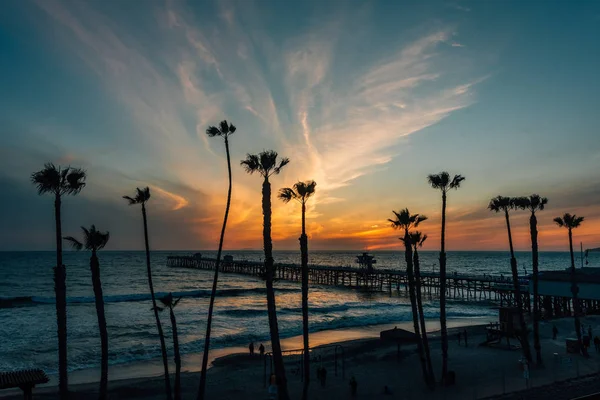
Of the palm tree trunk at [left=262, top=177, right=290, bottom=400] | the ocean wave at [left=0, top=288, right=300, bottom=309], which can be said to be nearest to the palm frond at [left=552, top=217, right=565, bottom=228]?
the palm tree trunk at [left=262, top=177, right=290, bottom=400]

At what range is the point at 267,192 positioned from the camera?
18.0 meters

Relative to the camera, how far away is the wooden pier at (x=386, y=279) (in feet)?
239

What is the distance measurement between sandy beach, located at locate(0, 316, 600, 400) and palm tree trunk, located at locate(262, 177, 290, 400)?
6.60m

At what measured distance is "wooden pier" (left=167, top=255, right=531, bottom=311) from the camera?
72750 mm

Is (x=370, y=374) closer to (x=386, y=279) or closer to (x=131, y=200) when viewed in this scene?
(x=131, y=200)

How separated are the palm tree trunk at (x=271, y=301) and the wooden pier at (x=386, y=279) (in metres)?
50.7

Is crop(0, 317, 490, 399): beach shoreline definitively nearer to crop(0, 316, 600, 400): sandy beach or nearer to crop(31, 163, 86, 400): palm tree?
crop(0, 316, 600, 400): sandy beach

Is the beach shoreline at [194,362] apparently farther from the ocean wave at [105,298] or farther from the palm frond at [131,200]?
the ocean wave at [105,298]

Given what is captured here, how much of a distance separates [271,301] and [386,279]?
84592mm

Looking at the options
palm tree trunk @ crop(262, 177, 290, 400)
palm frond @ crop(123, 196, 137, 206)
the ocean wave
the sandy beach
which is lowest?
the ocean wave

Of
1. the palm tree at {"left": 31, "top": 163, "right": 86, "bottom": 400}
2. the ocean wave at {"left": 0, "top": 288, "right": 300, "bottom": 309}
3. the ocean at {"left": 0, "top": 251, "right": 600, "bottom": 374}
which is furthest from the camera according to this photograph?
the ocean wave at {"left": 0, "top": 288, "right": 300, "bottom": 309}

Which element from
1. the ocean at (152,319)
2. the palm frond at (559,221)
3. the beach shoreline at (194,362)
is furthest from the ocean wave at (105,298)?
the palm frond at (559,221)

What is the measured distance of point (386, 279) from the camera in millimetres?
98000

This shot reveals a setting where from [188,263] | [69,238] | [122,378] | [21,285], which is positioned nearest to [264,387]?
[122,378]
